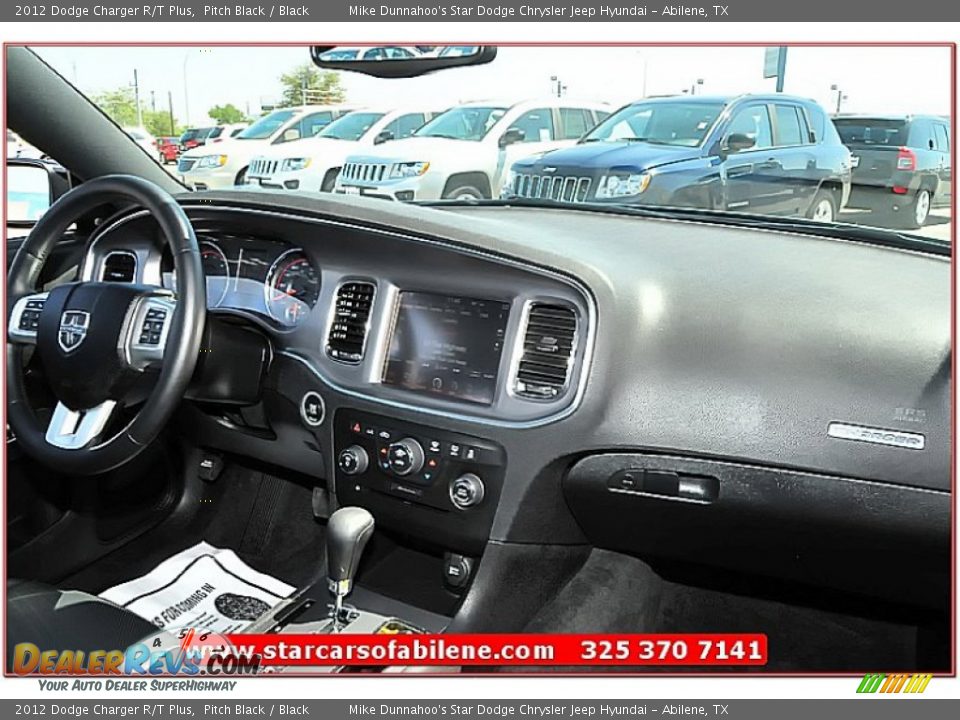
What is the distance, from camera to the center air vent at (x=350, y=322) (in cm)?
203

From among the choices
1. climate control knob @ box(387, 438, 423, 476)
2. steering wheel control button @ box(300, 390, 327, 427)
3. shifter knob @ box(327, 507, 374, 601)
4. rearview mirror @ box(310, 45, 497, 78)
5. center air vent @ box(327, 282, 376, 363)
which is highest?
rearview mirror @ box(310, 45, 497, 78)

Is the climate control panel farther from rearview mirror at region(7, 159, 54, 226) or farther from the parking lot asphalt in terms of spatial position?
rearview mirror at region(7, 159, 54, 226)

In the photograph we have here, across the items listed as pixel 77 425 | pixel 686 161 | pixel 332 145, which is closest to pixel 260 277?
pixel 77 425

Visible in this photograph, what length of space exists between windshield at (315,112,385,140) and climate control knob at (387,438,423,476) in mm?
3123

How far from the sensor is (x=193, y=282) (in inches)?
71.3

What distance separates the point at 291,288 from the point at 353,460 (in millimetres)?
427

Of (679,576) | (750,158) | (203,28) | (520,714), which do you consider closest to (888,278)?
(750,158)

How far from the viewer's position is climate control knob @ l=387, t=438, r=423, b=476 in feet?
6.39

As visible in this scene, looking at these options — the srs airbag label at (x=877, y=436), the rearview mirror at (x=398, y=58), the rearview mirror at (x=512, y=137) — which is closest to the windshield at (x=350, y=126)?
the rearview mirror at (x=512, y=137)

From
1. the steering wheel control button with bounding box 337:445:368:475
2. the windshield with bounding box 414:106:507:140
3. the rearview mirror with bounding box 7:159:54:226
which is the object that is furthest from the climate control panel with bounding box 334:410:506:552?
the windshield with bounding box 414:106:507:140

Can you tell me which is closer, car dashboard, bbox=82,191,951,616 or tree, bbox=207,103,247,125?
car dashboard, bbox=82,191,951,616

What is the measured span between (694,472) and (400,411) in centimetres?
59

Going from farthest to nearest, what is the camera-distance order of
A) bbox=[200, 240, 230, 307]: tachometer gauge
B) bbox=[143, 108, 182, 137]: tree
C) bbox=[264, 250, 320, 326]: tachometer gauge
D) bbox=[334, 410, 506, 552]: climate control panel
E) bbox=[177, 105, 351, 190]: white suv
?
bbox=[177, 105, 351, 190]: white suv < bbox=[143, 108, 182, 137]: tree < bbox=[200, 240, 230, 307]: tachometer gauge < bbox=[264, 250, 320, 326]: tachometer gauge < bbox=[334, 410, 506, 552]: climate control panel

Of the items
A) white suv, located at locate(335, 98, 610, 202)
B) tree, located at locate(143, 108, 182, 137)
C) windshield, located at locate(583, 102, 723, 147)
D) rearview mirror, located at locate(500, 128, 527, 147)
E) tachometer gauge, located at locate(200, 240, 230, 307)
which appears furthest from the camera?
rearview mirror, located at locate(500, 128, 527, 147)
